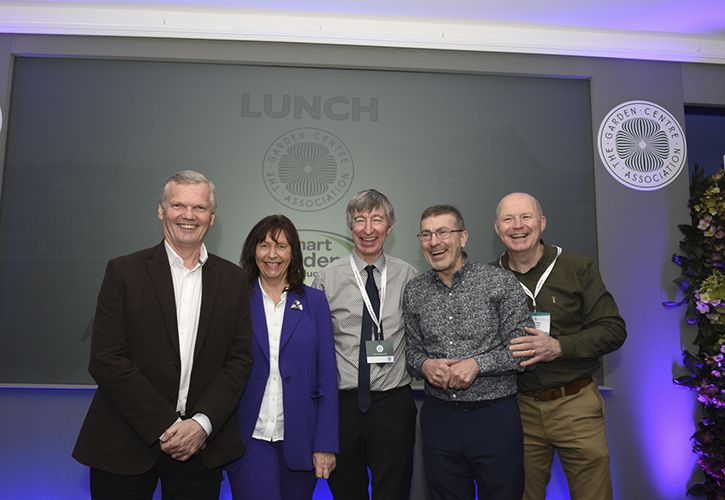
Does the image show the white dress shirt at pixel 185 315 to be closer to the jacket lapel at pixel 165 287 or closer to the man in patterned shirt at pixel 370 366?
the jacket lapel at pixel 165 287

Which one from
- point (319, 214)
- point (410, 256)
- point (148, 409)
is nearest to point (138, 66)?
point (319, 214)

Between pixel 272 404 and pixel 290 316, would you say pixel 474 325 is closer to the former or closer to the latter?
pixel 290 316

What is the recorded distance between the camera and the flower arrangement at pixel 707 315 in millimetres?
3293

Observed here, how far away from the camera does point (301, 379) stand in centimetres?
202

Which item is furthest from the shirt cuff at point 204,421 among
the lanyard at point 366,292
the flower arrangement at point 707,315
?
the flower arrangement at point 707,315

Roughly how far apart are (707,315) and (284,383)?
9.69ft

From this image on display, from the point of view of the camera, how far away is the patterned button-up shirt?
83.2 inches

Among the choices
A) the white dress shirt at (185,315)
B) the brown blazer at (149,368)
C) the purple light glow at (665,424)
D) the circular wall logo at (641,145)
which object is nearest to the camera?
the brown blazer at (149,368)

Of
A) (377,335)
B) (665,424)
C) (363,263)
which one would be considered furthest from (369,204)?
(665,424)

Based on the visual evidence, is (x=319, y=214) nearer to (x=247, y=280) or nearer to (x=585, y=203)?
(x=247, y=280)

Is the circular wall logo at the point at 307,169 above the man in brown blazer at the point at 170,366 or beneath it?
above

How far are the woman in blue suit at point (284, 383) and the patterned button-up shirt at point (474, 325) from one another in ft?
1.37

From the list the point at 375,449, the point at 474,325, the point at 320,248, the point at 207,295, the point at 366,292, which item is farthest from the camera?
the point at 320,248

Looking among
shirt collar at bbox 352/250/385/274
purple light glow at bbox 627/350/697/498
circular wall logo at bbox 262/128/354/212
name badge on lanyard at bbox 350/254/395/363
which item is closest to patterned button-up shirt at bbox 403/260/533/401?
name badge on lanyard at bbox 350/254/395/363
